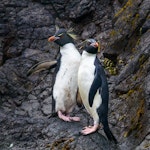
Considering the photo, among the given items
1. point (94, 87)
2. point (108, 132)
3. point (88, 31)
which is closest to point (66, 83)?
point (94, 87)

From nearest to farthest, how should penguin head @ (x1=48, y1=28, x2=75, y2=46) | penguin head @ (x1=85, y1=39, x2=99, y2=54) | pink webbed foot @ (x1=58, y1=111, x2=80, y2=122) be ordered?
1. penguin head @ (x1=85, y1=39, x2=99, y2=54)
2. pink webbed foot @ (x1=58, y1=111, x2=80, y2=122)
3. penguin head @ (x1=48, y1=28, x2=75, y2=46)

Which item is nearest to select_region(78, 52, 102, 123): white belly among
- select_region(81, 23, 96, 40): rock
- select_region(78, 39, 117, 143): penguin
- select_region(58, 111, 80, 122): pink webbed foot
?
select_region(78, 39, 117, 143): penguin

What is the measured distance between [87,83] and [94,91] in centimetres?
14

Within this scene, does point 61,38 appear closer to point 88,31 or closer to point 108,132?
point 108,132

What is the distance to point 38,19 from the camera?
9.66 m

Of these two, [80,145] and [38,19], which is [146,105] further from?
[38,19]

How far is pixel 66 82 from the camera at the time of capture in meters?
6.97

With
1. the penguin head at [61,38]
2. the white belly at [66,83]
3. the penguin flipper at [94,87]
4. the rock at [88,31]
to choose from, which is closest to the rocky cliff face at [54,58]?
the rock at [88,31]

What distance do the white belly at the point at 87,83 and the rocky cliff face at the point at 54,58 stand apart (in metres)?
0.32

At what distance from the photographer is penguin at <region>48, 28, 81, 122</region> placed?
695 cm

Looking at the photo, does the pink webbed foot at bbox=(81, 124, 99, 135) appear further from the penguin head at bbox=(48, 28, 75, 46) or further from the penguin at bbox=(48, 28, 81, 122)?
the penguin head at bbox=(48, 28, 75, 46)

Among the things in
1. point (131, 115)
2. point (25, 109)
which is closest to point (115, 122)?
point (131, 115)

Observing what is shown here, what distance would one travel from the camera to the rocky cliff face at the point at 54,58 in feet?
21.9

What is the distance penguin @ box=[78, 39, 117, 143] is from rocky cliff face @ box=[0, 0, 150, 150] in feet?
0.46
